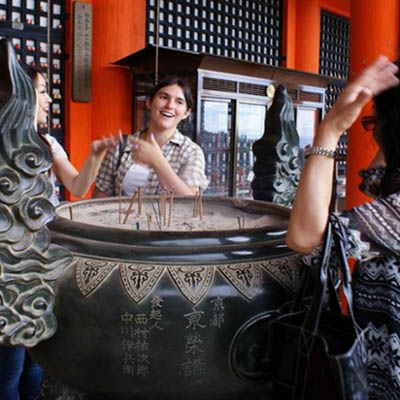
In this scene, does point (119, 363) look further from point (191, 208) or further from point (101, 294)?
point (191, 208)

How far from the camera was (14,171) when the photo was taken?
1.02 meters

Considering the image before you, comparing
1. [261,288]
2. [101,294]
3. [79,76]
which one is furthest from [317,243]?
[79,76]

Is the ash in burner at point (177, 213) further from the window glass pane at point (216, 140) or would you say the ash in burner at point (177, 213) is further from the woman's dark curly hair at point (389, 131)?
the window glass pane at point (216, 140)

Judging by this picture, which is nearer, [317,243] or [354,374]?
[354,374]

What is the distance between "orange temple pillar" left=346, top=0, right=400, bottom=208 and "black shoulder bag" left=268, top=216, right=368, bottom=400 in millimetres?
2865

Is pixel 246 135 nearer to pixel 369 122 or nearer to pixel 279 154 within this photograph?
pixel 279 154

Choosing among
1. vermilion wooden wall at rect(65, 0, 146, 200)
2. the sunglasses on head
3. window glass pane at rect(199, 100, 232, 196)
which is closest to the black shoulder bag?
the sunglasses on head

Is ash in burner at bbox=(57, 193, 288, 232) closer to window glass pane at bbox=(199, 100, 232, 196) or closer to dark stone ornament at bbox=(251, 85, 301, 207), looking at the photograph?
dark stone ornament at bbox=(251, 85, 301, 207)

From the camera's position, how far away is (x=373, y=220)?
37.7 inches

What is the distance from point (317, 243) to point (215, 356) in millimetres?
343

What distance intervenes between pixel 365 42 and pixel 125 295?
135 inches

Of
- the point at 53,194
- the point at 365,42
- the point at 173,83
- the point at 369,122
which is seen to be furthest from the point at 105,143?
the point at 365,42

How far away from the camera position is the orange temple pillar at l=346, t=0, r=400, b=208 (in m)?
3.77

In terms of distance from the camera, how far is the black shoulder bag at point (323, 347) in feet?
2.88
